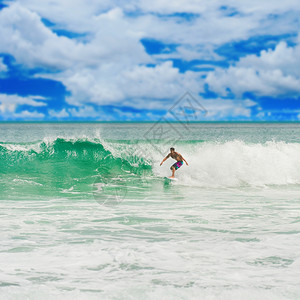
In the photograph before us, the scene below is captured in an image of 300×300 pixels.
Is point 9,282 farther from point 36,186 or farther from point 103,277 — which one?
point 36,186

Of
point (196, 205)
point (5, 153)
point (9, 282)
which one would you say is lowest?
point (9, 282)

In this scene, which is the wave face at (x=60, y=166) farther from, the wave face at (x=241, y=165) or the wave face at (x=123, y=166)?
the wave face at (x=241, y=165)

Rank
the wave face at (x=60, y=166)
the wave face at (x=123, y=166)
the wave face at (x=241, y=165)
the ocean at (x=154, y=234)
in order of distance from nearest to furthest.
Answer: the ocean at (x=154, y=234)
the wave face at (x=60, y=166)
the wave face at (x=123, y=166)
the wave face at (x=241, y=165)

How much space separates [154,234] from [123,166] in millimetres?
11130

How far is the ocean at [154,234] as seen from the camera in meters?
4.57

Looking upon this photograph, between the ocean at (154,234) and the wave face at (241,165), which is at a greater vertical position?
the wave face at (241,165)

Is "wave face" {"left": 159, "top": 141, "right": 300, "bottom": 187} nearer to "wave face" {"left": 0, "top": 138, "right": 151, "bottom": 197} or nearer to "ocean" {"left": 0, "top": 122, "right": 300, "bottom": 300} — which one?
"ocean" {"left": 0, "top": 122, "right": 300, "bottom": 300}

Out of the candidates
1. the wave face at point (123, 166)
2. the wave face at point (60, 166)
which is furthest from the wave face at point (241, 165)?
the wave face at point (60, 166)

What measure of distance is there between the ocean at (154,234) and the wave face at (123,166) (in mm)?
86

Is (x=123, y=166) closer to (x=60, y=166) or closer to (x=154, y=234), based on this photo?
(x=60, y=166)

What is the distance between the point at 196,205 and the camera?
9.54 m

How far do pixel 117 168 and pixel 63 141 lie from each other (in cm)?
435

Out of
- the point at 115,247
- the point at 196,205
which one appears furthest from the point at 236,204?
the point at 115,247

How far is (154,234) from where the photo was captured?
22.0 feet
